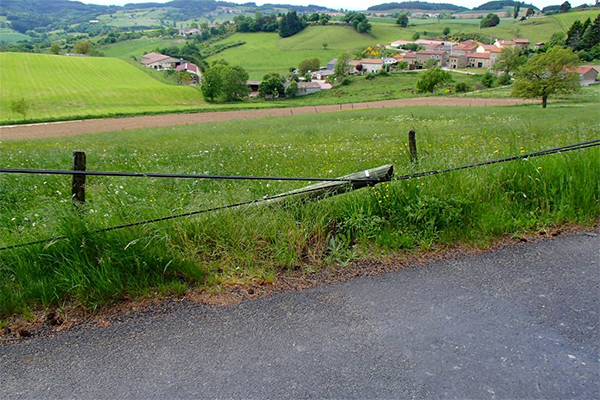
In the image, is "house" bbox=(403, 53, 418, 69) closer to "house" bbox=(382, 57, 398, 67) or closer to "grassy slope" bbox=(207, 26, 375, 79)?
"house" bbox=(382, 57, 398, 67)

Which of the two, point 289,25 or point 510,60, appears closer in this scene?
point 510,60

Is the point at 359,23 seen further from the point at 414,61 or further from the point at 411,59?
the point at 414,61

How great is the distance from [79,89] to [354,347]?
81263 mm

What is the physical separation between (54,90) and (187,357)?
7995 cm

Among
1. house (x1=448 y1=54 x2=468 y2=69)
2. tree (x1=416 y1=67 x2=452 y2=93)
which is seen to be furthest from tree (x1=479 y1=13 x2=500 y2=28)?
tree (x1=416 y1=67 x2=452 y2=93)

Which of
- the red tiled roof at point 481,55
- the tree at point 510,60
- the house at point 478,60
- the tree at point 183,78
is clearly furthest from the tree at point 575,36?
the tree at point 183,78

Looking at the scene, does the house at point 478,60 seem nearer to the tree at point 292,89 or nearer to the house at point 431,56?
the house at point 431,56


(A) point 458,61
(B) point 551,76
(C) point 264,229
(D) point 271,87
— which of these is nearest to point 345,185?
(C) point 264,229

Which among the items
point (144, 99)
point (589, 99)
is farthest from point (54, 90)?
point (589, 99)

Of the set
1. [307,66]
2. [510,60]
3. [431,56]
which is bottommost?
[510,60]

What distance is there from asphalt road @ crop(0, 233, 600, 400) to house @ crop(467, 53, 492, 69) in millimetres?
122873

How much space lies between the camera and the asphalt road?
2.36m

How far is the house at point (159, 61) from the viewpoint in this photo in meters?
126

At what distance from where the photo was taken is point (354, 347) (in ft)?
8.77
